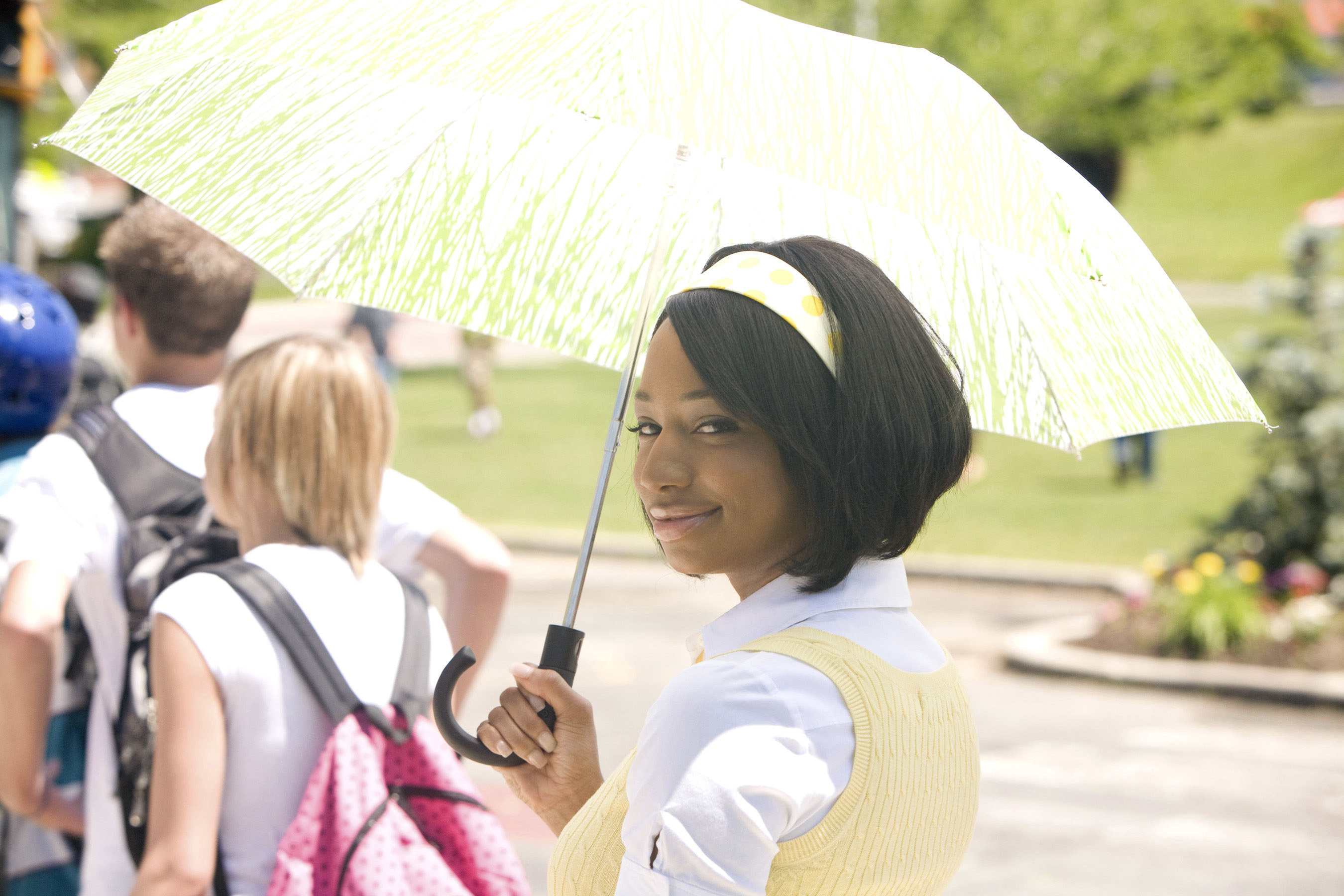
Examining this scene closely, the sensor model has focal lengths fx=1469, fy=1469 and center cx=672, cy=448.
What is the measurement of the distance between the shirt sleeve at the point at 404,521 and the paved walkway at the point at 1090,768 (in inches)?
123

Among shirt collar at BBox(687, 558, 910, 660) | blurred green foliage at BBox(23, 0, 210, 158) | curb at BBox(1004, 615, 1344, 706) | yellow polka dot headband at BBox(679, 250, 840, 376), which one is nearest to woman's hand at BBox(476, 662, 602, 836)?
shirt collar at BBox(687, 558, 910, 660)

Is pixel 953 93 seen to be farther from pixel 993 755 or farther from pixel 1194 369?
pixel 993 755

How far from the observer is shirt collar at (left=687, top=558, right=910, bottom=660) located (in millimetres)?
1664

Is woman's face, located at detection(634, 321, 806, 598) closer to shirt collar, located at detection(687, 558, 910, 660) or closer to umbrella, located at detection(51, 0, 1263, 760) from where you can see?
shirt collar, located at detection(687, 558, 910, 660)

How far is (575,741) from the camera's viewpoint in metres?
1.98

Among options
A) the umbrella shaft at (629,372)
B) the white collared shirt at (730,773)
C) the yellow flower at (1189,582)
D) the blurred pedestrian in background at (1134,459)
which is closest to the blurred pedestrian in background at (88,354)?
the umbrella shaft at (629,372)

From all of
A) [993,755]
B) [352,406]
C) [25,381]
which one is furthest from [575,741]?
[993,755]

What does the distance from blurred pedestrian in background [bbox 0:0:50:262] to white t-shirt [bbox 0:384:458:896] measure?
4.59 metres

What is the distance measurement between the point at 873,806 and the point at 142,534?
168cm

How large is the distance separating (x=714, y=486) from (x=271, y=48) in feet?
2.55

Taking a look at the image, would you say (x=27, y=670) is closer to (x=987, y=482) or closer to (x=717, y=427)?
(x=717, y=427)

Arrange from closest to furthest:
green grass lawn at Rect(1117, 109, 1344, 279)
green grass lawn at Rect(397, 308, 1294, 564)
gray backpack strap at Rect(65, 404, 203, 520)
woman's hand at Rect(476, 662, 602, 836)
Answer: woman's hand at Rect(476, 662, 602, 836), gray backpack strap at Rect(65, 404, 203, 520), green grass lawn at Rect(397, 308, 1294, 564), green grass lawn at Rect(1117, 109, 1344, 279)

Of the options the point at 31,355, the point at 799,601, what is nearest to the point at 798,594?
the point at 799,601

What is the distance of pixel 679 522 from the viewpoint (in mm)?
1739
